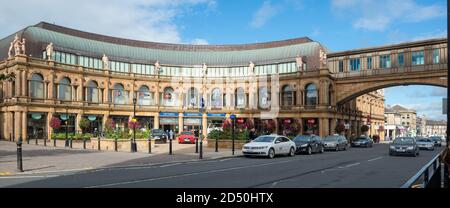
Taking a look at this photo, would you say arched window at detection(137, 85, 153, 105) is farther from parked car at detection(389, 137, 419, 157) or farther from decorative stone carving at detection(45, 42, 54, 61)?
parked car at detection(389, 137, 419, 157)

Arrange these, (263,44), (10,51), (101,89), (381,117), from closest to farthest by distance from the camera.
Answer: (10,51) < (101,89) < (263,44) < (381,117)

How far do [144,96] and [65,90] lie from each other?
15.2 meters

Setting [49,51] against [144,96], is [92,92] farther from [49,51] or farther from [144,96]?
[144,96]

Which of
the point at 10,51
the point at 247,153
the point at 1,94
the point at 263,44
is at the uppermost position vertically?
the point at 263,44

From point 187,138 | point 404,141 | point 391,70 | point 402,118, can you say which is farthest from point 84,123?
point 402,118

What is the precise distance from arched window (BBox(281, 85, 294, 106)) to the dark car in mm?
38473

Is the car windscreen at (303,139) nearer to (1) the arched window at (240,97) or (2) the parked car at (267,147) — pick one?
(2) the parked car at (267,147)

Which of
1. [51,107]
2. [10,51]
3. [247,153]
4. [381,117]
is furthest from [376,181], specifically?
[381,117]

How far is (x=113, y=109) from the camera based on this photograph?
6925cm

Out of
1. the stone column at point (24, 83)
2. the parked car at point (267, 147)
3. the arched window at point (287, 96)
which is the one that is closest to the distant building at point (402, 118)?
the arched window at point (287, 96)

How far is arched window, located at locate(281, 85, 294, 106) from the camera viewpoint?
236 feet

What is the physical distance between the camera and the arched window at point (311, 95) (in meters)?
68.6
